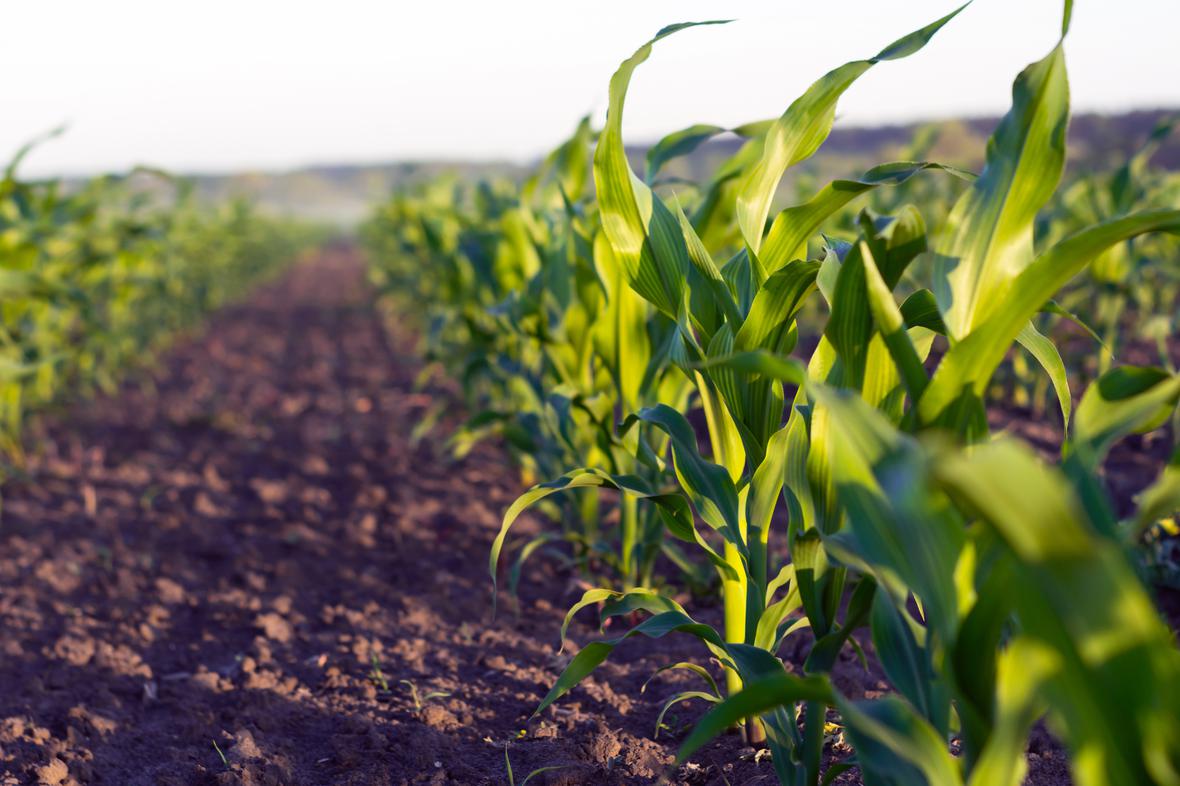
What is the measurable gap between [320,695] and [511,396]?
1.96 metres

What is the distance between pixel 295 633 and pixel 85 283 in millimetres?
3822

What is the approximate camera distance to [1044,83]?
1130 millimetres

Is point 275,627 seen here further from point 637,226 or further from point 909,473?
point 909,473

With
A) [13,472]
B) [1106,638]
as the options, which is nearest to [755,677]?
[1106,638]

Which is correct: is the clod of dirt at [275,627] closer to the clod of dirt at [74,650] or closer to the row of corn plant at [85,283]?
the clod of dirt at [74,650]

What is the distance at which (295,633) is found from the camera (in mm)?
2752

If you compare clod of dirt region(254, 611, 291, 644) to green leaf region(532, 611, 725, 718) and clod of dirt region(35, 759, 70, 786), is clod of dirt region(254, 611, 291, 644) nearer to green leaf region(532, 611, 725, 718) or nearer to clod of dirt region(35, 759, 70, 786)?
clod of dirt region(35, 759, 70, 786)

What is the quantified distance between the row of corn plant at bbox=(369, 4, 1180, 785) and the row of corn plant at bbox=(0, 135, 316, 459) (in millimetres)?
2306

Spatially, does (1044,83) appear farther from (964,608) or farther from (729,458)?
(729,458)

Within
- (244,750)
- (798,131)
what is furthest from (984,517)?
(244,750)

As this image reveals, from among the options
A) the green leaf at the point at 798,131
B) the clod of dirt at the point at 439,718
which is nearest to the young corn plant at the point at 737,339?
the green leaf at the point at 798,131

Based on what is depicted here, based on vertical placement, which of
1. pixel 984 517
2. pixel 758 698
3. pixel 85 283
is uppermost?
pixel 85 283

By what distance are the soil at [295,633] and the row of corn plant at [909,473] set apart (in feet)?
1.52

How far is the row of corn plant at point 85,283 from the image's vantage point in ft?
12.8
